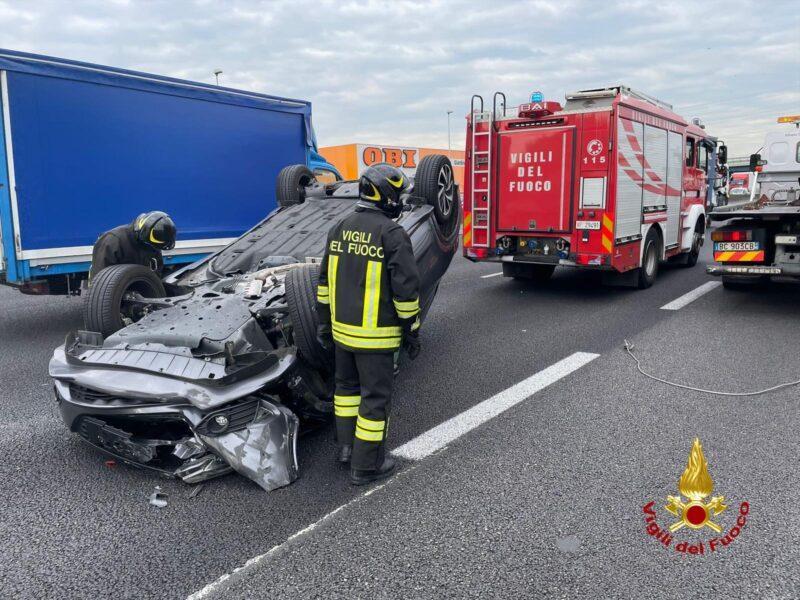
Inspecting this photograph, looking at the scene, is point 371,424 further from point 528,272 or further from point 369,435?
point 528,272

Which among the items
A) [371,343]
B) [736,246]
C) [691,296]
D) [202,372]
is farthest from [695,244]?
[202,372]

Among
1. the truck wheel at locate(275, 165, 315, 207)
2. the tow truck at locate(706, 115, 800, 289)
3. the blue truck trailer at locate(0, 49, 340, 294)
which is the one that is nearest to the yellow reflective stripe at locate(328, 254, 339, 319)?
the truck wheel at locate(275, 165, 315, 207)

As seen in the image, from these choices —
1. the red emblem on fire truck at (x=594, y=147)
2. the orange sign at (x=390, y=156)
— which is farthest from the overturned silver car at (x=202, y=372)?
the orange sign at (x=390, y=156)

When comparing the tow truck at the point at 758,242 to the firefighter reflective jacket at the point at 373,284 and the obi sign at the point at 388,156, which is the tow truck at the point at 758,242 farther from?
the obi sign at the point at 388,156

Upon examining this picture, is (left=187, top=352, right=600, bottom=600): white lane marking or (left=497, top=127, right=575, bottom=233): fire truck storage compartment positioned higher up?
(left=497, top=127, right=575, bottom=233): fire truck storage compartment

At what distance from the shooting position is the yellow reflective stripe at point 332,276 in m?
3.50

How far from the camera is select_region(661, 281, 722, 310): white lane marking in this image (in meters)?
8.05

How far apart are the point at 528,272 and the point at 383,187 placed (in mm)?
6746

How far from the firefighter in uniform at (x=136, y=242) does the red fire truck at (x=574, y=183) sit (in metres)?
4.60

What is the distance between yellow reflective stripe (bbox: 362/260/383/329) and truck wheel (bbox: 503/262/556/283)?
6.72 meters

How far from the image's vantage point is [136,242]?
5.57 meters

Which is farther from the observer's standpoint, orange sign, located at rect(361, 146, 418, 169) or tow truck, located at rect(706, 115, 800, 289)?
orange sign, located at rect(361, 146, 418, 169)

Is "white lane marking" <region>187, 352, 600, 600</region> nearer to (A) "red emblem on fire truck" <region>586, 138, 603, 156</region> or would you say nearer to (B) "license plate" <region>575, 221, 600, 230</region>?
(B) "license plate" <region>575, 221, 600, 230</region>

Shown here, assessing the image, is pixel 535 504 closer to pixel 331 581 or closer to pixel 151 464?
pixel 331 581
